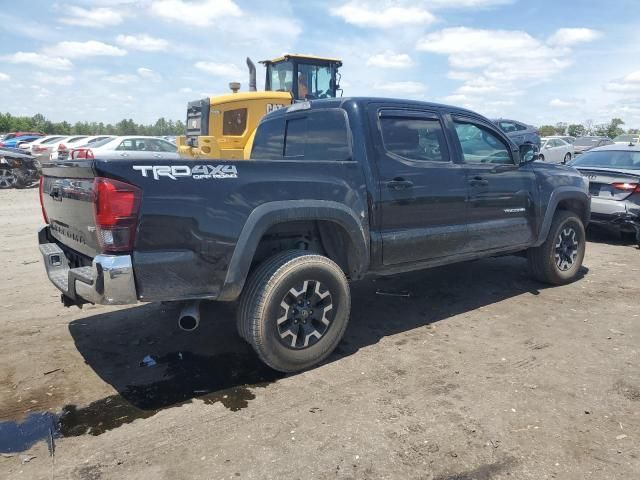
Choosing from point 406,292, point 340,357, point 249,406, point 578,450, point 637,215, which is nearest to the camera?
point 578,450

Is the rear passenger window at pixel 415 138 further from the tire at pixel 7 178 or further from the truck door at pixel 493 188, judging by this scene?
the tire at pixel 7 178

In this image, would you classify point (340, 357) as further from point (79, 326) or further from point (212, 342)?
point (79, 326)

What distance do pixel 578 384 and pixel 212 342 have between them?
286 centimetres

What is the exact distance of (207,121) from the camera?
11.1 meters

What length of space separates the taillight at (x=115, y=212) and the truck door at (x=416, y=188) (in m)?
1.95

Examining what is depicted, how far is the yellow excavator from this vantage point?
1052cm

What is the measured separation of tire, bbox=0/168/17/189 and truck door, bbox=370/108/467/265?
53.5 ft

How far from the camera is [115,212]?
2.96 meters

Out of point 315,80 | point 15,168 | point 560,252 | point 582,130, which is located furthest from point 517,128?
point 582,130

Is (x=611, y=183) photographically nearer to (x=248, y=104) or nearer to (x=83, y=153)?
(x=248, y=104)

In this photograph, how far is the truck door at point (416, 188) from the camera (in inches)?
165

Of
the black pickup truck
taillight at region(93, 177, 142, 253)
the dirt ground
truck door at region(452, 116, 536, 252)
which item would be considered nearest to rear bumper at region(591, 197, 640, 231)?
the dirt ground

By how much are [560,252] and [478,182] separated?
6.10 ft

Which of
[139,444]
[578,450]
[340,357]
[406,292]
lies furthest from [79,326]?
[578,450]
